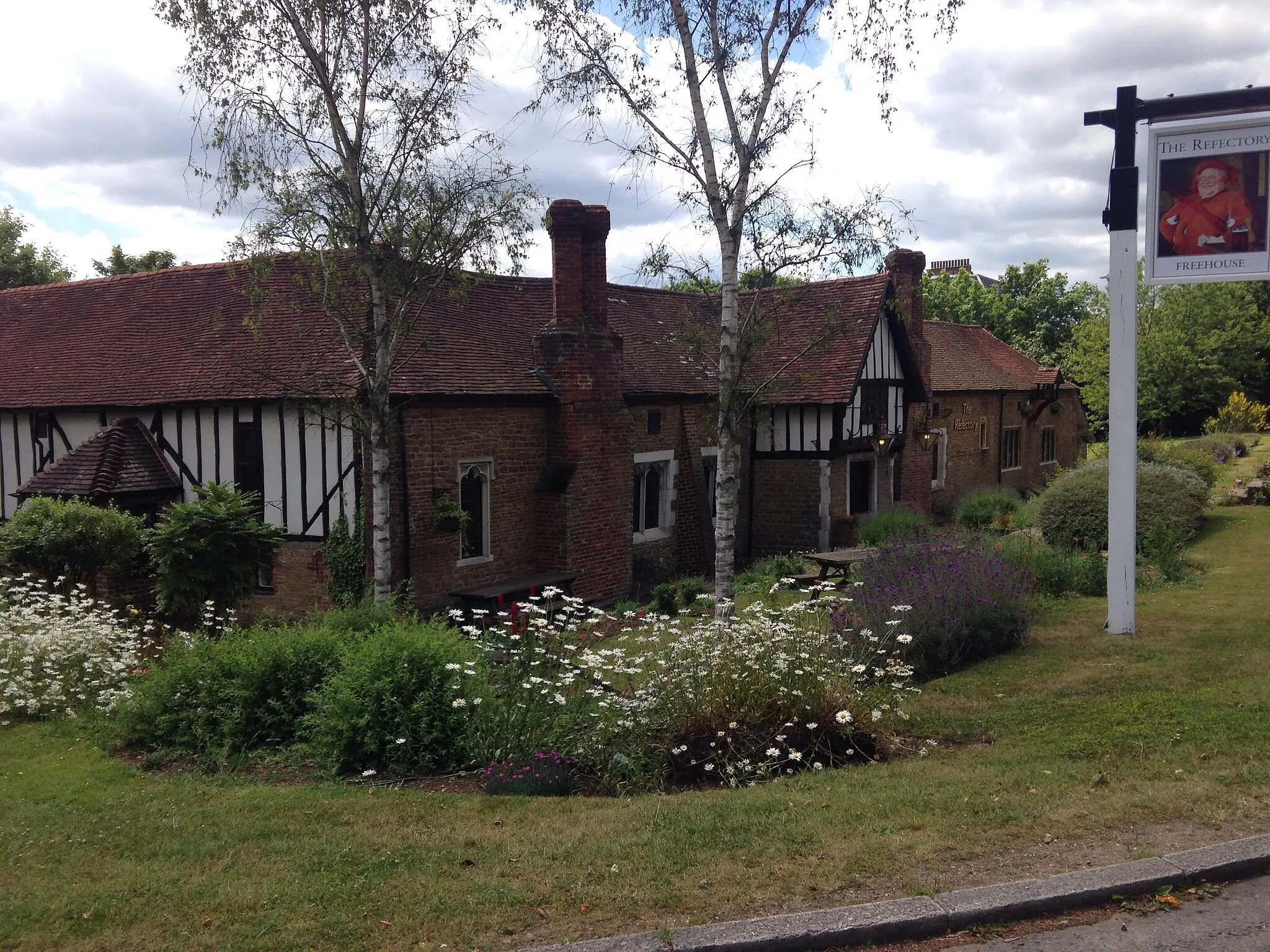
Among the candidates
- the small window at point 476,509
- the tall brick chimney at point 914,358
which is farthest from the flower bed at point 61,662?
the tall brick chimney at point 914,358

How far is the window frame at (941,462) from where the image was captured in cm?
2642

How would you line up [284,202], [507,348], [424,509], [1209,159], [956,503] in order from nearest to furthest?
[1209,159]
[284,202]
[424,509]
[507,348]
[956,503]

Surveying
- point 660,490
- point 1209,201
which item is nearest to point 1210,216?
point 1209,201

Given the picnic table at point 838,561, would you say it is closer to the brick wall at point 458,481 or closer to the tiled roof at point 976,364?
the brick wall at point 458,481

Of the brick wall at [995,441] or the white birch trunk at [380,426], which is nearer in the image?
the white birch trunk at [380,426]

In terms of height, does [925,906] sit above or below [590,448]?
below

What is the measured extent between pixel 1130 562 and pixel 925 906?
6.61m

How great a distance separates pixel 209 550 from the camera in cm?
1193

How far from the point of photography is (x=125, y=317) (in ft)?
56.9

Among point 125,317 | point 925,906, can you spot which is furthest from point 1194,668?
point 125,317

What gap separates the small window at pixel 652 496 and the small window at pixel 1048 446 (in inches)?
755

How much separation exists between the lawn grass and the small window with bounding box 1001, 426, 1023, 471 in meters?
23.4

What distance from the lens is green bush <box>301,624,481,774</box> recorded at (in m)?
6.84

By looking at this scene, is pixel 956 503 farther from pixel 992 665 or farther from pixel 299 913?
pixel 299 913
